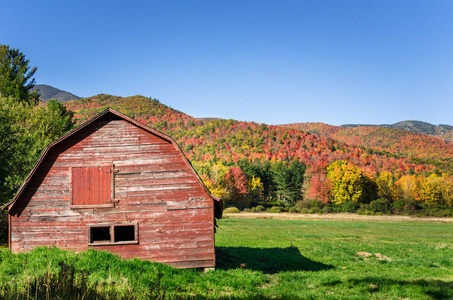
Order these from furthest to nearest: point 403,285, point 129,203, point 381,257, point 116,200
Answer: point 381,257 → point 129,203 → point 116,200 → point 403,285

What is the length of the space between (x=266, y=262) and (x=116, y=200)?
30.3 feet

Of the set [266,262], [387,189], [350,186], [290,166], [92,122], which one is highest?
[92,122]

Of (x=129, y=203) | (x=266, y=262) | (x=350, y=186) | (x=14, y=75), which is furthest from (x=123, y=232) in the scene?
(x=350, y=186)

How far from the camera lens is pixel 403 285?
545 inches

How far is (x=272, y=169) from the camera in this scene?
4481 inches

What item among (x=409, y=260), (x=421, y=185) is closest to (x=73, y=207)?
(x=409, y=260)

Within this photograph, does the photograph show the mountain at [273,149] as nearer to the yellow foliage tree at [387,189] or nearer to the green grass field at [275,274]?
the yellow foliage tree at [387,189]

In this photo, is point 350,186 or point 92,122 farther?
point 350,186

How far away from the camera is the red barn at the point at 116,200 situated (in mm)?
16141

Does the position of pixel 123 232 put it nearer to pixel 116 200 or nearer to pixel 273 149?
pixel 116 200

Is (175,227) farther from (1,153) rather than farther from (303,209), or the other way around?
(303,209)

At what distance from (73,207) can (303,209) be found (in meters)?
67.7

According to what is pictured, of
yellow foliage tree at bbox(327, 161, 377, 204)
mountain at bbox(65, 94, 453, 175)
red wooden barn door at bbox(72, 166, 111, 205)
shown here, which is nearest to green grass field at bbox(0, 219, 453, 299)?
red wooden barn door at bbox(72, 166, 111, 205)

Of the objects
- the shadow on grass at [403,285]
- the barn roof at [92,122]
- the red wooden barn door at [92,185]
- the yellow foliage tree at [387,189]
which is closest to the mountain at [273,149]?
the yellow foliage tree at [387,189]
